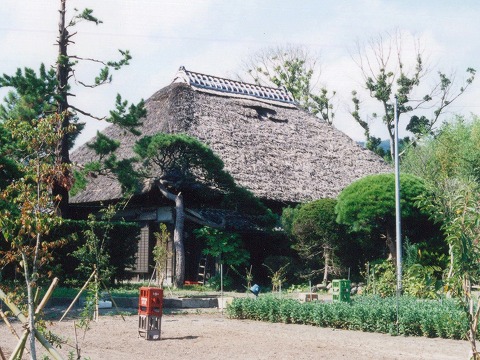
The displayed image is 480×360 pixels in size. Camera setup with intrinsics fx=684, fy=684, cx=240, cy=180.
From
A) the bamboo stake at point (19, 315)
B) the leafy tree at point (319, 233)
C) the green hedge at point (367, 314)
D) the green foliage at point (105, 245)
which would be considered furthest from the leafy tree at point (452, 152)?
the bamboo stake at point (19, 315)

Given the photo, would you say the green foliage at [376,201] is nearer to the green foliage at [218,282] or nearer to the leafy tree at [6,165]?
the green foliage at [218,282]

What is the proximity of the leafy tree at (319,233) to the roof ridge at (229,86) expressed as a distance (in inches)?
325

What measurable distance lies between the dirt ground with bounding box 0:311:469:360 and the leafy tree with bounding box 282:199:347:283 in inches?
299

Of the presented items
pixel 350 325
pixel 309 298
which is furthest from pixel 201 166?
pixel 350 325

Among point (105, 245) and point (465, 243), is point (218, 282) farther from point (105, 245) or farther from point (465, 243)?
point (465, 243)

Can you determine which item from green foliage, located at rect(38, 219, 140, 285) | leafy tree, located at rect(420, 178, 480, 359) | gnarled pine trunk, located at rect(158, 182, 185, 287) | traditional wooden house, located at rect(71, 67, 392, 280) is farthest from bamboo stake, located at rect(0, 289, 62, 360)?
traditional wooden house, located at rect(71, 67, 392, 280)

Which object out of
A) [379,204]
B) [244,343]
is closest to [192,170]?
[379,204]

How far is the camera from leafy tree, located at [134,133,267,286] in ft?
62.2

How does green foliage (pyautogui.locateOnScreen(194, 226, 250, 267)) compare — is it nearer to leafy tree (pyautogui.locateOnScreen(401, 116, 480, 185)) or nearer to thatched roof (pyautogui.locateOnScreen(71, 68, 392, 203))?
thatched roof (pyautogui.locateOnScreen(71, 68, 392, 203))

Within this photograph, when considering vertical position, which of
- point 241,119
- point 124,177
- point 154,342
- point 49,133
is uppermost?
point 241,119

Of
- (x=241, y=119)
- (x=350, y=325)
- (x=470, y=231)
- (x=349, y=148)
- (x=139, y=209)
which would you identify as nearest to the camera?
(x=470, y=231)

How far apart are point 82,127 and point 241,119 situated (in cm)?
802

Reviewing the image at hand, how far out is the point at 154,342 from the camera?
10.0m

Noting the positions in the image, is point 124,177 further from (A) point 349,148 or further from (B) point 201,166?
(A) point 349,148
